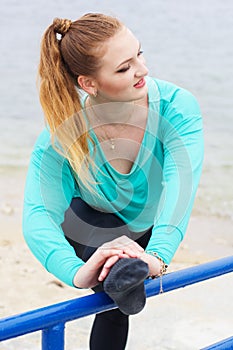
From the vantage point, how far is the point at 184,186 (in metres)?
1.57

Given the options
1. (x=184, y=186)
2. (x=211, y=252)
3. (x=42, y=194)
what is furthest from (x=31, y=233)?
(x=211, y=252)

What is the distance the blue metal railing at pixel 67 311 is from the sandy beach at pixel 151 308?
5.24ft

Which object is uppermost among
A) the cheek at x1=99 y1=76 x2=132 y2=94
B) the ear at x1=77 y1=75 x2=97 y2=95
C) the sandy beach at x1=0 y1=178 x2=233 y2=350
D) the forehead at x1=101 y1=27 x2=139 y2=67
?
the forehead at x1=101 y1=27 x2=139 y2=67

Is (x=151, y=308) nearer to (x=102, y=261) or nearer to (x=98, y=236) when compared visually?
(x=98, y=236)

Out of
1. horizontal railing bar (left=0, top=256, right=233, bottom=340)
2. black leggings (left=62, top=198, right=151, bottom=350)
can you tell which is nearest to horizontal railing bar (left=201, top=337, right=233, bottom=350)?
horizontal railing bar (left=0, top=256, right=233, bottom=340)

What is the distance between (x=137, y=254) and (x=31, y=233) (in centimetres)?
29

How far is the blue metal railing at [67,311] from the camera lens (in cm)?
107

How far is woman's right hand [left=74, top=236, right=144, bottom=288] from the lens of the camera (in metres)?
1.30

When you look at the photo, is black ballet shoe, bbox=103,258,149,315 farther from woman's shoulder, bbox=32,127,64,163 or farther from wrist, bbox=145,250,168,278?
woman's shoulder, bbox=32,127,64,163

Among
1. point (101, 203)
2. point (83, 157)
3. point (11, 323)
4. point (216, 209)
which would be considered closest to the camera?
point (11, 323)

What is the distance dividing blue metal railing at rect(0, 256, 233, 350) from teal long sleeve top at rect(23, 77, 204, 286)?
162mm

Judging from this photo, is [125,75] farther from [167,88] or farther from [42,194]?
[42,194]

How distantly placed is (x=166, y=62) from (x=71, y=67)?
1233 centimetres

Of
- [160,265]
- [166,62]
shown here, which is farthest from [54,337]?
[166,62]
